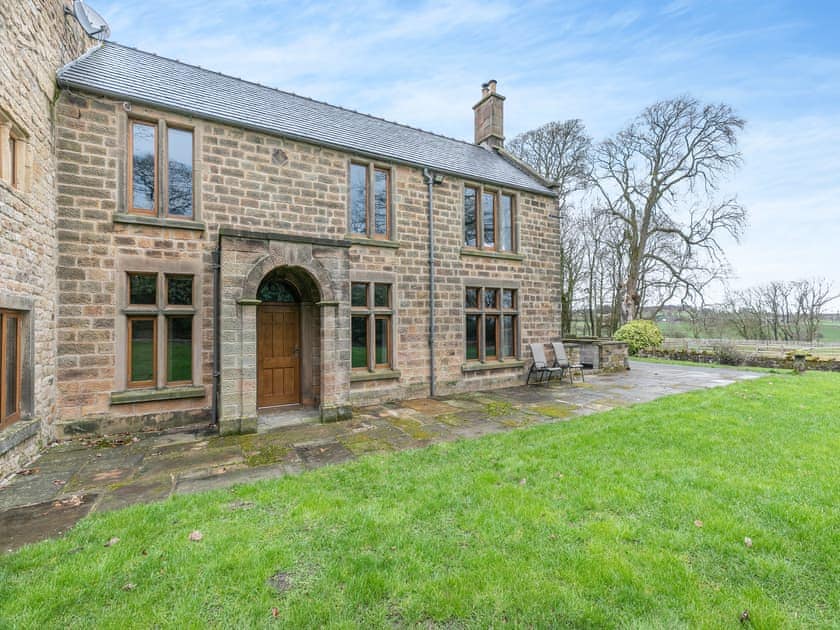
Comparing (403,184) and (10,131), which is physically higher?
(403,184)

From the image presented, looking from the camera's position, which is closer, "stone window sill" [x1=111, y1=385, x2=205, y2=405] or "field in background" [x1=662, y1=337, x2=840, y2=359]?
"stone window sill" [x1=111, y1=385, x2=205, y2=405]

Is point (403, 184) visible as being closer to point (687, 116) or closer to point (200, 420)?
point (200, 420)

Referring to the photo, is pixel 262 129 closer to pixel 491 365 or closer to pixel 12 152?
pixel 12 152

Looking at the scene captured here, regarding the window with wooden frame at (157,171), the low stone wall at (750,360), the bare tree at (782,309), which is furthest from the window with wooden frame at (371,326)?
the bare tree at (782,309)

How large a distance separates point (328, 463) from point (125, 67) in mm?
8231

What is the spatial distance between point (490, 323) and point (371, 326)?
149 inches

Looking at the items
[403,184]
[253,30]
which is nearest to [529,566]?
[403,184]

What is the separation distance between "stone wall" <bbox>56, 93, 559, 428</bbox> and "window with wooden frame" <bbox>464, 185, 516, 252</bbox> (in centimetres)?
77

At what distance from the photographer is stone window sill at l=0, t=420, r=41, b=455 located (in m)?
4.01

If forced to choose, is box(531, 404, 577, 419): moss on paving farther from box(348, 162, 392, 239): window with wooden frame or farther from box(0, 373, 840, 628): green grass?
box(348, 162, 392, 239): window with wooden frame

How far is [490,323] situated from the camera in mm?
10391

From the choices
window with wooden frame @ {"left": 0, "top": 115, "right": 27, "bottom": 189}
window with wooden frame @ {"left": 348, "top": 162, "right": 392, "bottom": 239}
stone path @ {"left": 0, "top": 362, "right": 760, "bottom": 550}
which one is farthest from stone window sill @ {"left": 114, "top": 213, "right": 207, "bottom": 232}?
stone path @ {"left": 0, "top": 362, "right": 760, "bottom": 550}

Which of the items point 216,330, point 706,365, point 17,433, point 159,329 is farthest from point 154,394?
point 706,365

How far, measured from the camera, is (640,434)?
18.0 feet
